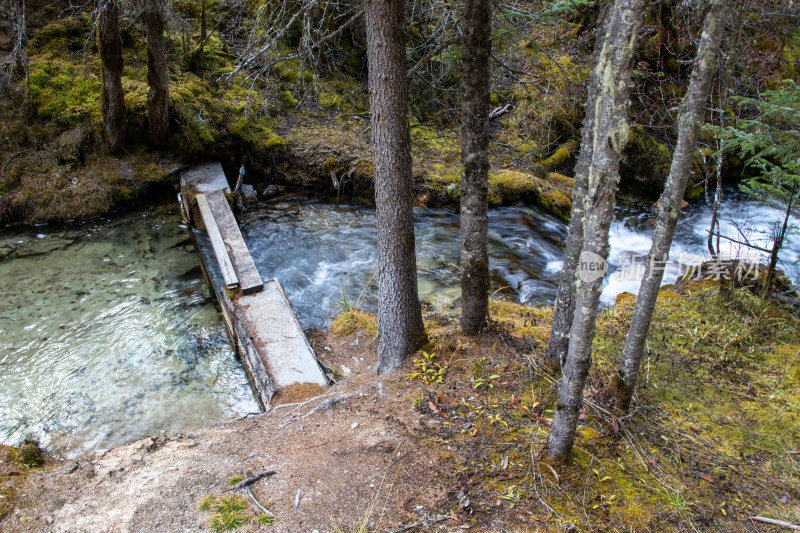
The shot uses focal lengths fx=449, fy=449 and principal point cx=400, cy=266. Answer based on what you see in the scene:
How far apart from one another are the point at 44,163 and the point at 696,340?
434 inches

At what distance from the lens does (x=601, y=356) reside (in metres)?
4.55

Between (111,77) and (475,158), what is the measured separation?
7510 millimetres

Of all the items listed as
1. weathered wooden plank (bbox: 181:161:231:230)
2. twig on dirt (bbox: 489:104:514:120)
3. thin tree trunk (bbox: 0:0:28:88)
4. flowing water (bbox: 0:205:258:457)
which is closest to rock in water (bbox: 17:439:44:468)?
flowing water (bbox: 0:205:258:457)

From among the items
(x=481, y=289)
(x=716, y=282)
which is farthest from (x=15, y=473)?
(x=716, y=282)

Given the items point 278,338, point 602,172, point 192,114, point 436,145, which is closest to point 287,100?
point 192,114

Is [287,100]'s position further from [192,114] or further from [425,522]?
[425,522]

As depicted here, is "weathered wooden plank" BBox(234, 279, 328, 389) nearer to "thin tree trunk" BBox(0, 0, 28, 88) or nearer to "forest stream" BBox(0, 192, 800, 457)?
"forest stream" BBox(0, 192, 800, 457)

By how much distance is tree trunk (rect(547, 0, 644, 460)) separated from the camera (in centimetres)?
219

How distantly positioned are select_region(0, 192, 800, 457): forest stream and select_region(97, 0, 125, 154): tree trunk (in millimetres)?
1661

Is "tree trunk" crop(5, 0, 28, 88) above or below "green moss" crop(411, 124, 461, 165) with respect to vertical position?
above

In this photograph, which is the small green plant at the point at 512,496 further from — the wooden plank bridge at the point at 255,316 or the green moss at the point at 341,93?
the green moss at the point at 341,93

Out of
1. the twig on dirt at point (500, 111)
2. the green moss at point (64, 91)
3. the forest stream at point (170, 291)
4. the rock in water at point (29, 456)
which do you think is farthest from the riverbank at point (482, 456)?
the twig on dirt at point (500, 111)

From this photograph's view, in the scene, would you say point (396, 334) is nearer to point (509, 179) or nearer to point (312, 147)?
point (509, 179)

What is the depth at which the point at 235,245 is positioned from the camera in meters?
7.14
